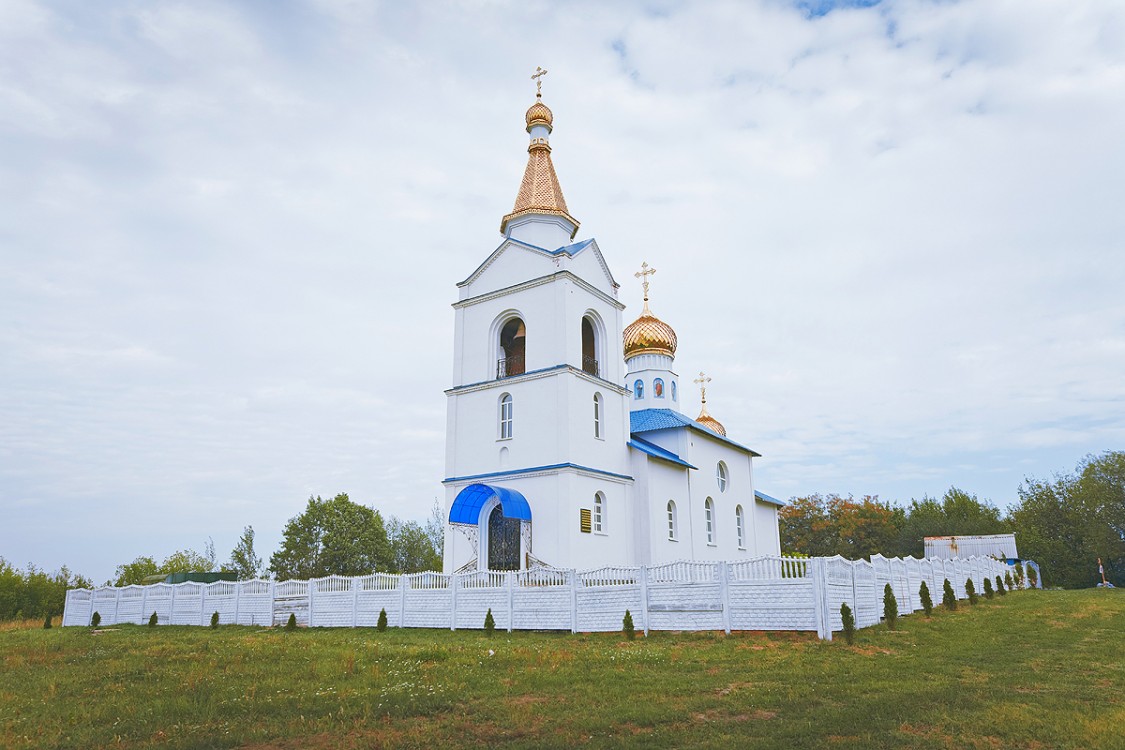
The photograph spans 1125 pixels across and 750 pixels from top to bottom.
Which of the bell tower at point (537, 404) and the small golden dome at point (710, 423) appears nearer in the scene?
the bell tower at point (537, 404)

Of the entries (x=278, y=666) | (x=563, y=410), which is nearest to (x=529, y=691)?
(x=278, y=666)

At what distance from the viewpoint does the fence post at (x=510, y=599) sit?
16.4 meters

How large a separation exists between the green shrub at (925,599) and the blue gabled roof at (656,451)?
9.28 meters

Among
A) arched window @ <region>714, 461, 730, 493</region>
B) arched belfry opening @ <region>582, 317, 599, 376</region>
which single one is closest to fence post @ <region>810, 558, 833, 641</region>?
arched belfry opening @ <region>582, 317, 599, 376</region>

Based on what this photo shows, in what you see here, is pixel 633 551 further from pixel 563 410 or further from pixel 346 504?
pixel 346 504

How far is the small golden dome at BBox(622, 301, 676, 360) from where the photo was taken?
3459 centimetres

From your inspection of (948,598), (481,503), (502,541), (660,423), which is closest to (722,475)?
(660,423)

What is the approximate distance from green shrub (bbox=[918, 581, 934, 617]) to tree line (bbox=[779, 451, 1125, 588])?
111ft

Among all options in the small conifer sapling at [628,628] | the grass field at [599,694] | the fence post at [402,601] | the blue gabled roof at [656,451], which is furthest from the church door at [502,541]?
the grass field at [599,694]

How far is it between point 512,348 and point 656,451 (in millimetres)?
6233

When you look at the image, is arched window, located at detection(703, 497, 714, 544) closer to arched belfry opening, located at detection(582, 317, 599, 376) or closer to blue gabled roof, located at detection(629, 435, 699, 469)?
blue gabled roof, located at detection(629, 435, 699, 469)

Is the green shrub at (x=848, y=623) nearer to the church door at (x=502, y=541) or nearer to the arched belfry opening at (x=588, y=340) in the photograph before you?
the church door at (x=502, y=541)

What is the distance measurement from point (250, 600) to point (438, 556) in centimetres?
3202

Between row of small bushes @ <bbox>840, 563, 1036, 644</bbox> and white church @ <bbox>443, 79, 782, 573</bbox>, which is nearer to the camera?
row of small bushes @ <bbox>840, 563, 1036, 644</bbox>
